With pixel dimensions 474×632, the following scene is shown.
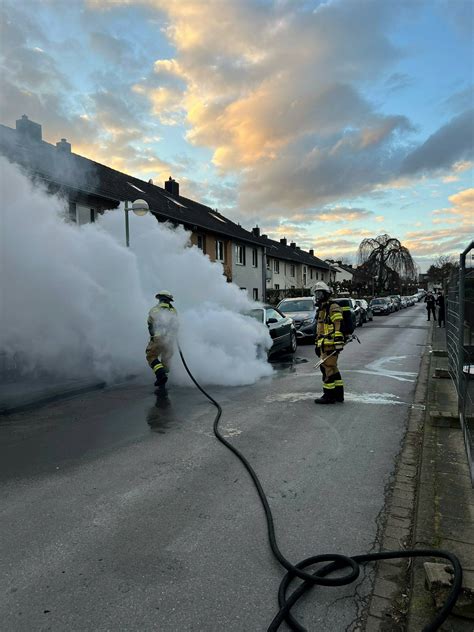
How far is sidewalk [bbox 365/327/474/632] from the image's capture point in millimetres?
2275

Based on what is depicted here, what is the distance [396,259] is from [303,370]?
53.7m

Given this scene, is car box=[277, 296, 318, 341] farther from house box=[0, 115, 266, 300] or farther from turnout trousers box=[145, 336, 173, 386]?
turnout trousers box=[145, 336, 173, 386]

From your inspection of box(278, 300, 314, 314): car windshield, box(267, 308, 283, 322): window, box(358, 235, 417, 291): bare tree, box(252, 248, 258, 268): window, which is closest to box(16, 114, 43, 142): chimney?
box(267, 308, 283, 322): window

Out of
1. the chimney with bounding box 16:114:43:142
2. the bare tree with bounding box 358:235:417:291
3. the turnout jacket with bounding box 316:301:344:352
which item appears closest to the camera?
the turnout jacket with bounding box 316:301:344:352

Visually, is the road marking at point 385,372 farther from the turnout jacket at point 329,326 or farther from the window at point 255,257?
the window at point 255,257

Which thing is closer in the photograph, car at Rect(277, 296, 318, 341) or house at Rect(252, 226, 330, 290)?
car at Rect(277, 296, 318, 341)

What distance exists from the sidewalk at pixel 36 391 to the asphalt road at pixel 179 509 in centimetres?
51

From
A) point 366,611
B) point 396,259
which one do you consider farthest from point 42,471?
point 396,259

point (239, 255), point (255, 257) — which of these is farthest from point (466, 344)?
point (255, 257)

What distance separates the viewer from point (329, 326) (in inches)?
281

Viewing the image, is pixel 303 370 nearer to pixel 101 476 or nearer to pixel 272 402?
pixel 272 402

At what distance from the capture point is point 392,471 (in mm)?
4246

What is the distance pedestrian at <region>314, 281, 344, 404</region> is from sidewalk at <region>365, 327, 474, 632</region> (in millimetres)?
1458

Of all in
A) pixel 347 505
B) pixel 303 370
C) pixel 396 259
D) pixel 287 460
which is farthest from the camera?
pixel 396 259
